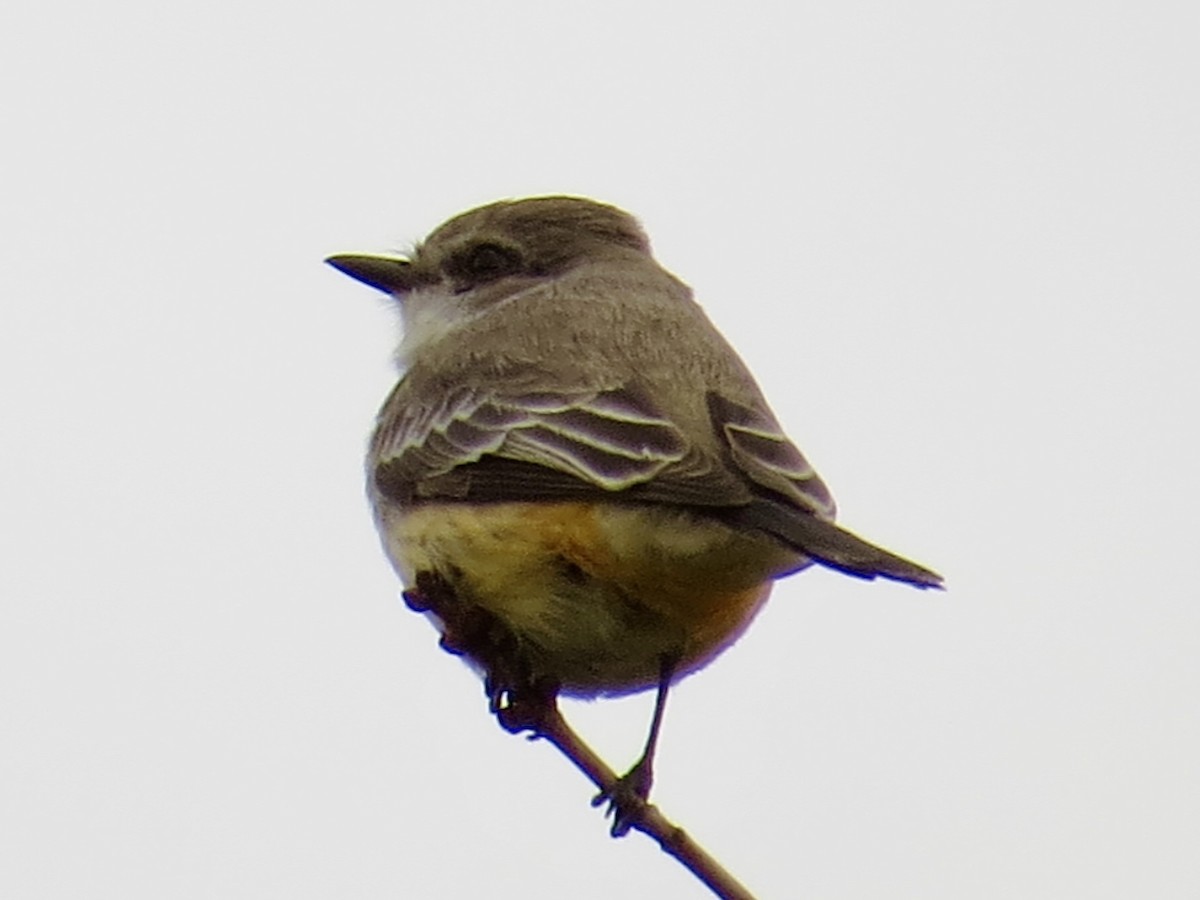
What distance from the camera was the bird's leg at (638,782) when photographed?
609cm

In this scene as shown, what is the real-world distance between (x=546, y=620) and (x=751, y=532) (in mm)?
840

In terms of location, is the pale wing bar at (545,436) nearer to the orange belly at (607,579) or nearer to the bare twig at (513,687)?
the orange belly at (607,579)

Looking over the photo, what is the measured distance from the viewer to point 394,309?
8969 mm

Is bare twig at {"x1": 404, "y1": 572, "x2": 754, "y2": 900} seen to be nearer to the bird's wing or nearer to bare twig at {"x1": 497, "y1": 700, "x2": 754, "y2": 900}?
bare twig at {"x1": 497, "y1": 700, "x2": 754, "y2": 900}

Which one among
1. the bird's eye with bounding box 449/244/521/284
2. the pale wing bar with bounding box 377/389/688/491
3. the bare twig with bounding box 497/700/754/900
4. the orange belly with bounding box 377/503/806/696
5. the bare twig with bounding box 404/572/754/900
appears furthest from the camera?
the bird's eye with bounding box 449/244/521/284

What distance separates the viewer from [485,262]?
29.3ft

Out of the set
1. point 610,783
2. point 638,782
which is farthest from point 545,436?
point 610,783

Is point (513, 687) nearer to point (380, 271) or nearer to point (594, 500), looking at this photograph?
point (594, 500)

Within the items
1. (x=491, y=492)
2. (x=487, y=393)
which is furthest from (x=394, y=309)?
(x=491, y=492)

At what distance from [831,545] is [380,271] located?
12.7 feet

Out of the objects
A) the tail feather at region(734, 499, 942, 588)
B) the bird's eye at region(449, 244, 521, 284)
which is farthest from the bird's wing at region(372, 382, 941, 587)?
the bird's eye at region(449, 244, 521, 284)

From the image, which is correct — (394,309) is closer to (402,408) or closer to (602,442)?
(402,408)

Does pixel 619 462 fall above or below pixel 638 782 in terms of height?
above

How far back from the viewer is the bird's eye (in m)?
8.93
